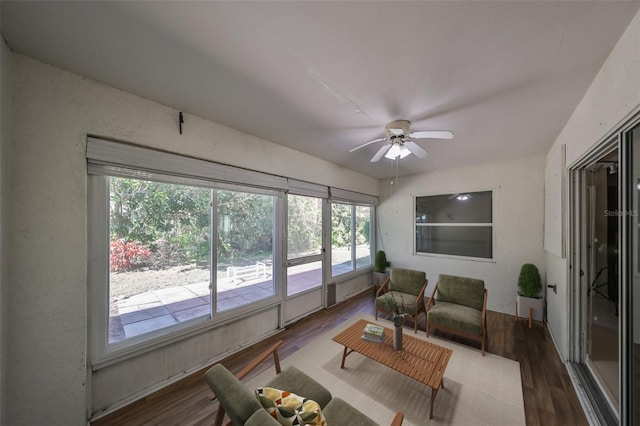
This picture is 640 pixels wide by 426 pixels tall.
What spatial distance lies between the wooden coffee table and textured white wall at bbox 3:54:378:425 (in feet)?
6.99

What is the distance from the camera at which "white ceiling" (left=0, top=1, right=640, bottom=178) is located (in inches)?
43.6

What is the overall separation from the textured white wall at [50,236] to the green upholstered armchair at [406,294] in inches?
118

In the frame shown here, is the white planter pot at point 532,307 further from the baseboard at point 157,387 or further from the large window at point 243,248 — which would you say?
the baseboard at point 157,387

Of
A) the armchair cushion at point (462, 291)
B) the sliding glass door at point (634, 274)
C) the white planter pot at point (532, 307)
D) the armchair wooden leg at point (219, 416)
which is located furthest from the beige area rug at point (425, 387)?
the white planter pot at point (532, 307)

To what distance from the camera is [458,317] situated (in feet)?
8.68

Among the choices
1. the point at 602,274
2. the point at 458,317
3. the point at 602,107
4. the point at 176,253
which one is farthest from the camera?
the point at 458,317

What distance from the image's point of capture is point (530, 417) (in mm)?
1723

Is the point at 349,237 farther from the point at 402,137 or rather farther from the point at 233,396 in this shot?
the point at 233,396

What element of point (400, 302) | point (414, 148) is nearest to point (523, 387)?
point (400, 302)

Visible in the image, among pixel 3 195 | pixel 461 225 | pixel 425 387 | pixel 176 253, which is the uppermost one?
pixel 3 195

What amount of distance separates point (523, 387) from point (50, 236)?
4015 mm

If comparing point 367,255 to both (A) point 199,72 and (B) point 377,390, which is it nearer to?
(B) point 377,390

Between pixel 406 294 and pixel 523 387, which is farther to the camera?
pixel 406 294

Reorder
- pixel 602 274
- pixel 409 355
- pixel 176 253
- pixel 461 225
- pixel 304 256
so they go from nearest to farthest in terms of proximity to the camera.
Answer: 1. pixel 602 274
2. pixel 409 355
3. pixel 176 253
4. pixel 304 256
5. pixel 461 225
